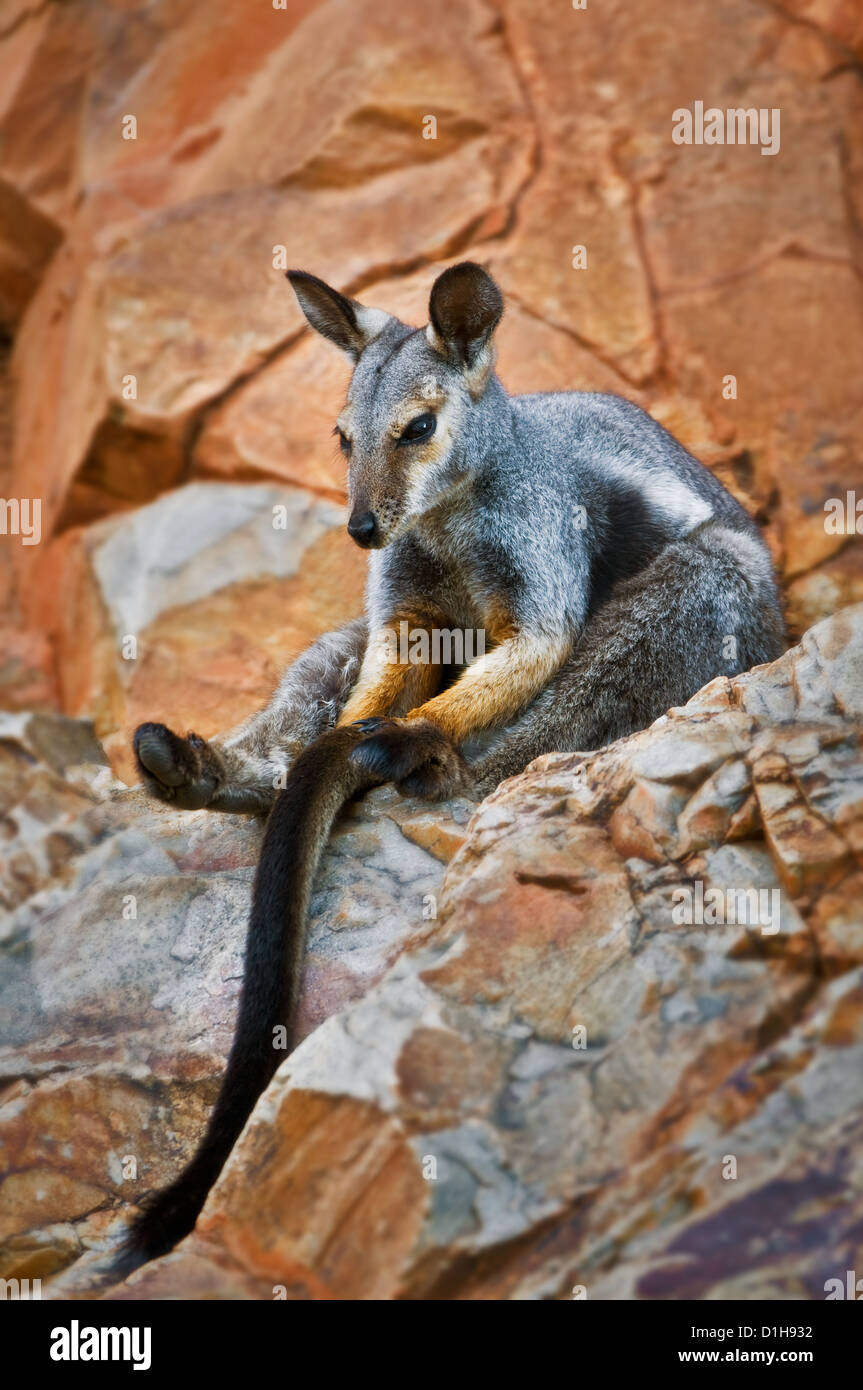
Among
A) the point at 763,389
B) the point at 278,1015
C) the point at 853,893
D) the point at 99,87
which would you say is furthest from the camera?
the point at 99,87

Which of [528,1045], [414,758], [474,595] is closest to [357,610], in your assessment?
[474,595]

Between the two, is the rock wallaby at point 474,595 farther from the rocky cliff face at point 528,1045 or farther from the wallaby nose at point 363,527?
the rocky cliff face at point 528,1045

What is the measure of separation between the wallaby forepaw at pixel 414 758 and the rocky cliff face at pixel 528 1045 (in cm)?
16

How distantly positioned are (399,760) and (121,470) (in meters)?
4.95

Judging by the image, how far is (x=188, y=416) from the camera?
9172 mm

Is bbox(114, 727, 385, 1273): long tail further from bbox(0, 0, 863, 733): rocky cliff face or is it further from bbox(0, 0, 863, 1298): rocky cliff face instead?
bbox(0, 0, 863, 733): rocky cliff face

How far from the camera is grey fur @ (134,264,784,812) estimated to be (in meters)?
5.81

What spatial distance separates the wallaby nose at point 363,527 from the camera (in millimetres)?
5598

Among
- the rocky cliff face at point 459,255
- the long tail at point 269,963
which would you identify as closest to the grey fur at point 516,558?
the long tail at point 269,963

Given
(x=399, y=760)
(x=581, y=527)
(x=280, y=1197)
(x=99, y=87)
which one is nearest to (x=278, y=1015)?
(x=280, y=1197)

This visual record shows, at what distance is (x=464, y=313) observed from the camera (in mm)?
5883

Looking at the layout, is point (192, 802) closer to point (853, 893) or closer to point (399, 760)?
point (399, 760)

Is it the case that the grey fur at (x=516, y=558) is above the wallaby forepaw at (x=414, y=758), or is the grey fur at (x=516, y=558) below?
above

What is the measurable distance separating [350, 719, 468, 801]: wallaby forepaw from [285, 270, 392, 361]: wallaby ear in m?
1.88
